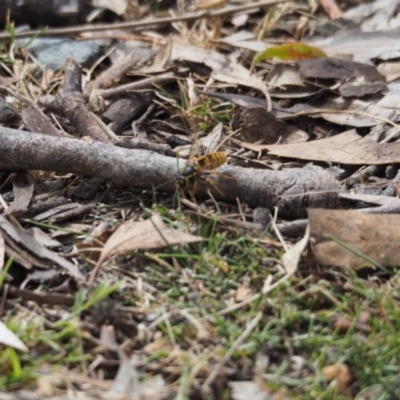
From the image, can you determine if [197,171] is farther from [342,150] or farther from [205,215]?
[342,150]

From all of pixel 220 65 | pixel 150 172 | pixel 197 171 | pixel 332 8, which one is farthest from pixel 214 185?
pixel 332 8

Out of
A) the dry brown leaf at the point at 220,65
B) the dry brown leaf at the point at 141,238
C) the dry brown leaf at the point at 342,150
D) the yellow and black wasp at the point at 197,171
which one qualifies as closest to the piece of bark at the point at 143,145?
the yellow and black wasp at the point at 197,171

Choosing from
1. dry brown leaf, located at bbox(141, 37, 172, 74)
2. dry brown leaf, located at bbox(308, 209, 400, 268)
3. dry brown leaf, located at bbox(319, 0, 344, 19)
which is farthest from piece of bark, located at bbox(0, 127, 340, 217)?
dry brown leaf, located at bbox(319, 0, 344, 19)

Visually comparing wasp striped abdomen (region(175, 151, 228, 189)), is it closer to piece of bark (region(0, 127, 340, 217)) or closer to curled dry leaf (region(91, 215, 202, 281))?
piece of bark (region(0, 127, 340, 217))

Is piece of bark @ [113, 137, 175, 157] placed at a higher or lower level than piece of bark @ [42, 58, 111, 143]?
lower

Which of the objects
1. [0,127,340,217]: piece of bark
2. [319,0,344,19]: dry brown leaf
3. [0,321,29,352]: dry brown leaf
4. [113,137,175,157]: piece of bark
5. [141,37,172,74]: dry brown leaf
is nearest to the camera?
[0,321,29,352]: dry brown leaf

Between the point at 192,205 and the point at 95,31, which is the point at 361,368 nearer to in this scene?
the point at 192,205

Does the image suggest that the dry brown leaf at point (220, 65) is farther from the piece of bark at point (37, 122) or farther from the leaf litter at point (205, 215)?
the piece of bark at point (37, 122)
